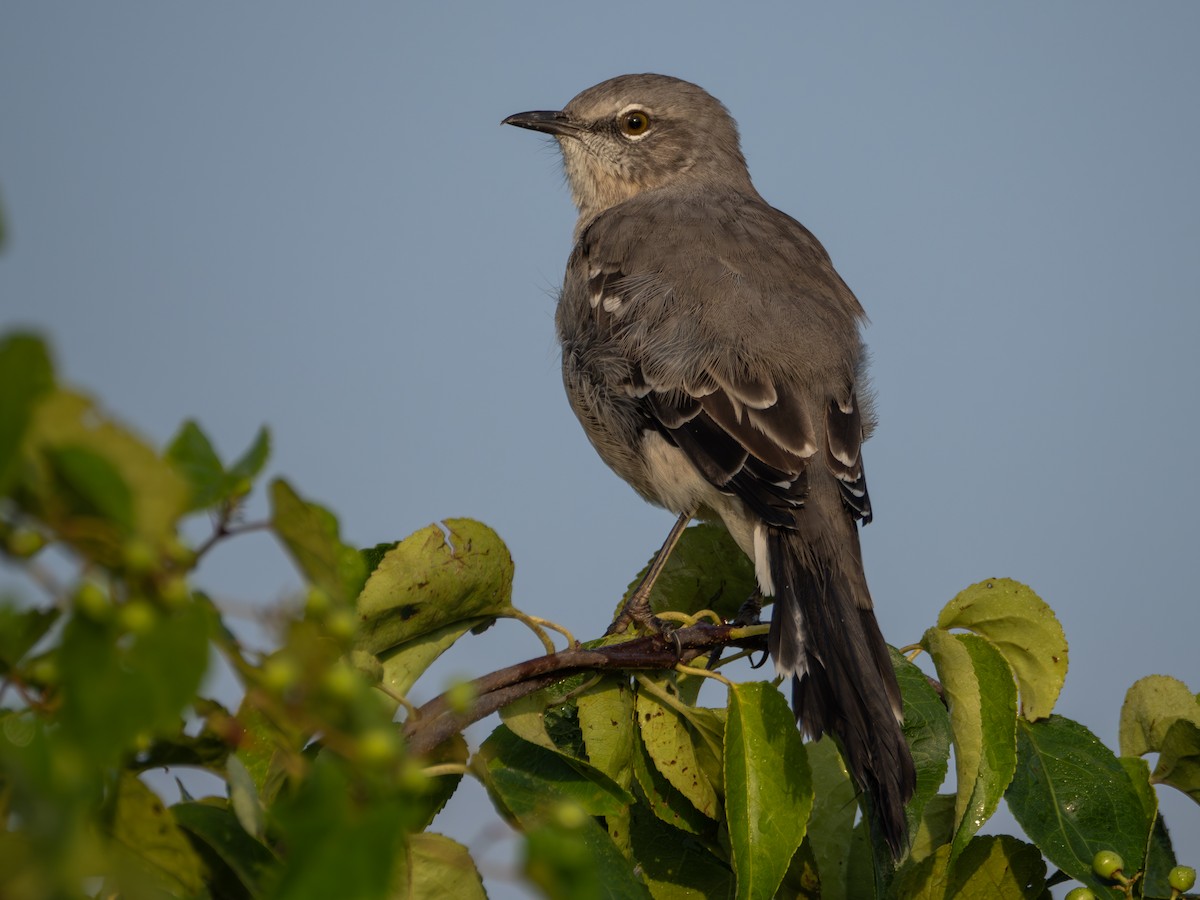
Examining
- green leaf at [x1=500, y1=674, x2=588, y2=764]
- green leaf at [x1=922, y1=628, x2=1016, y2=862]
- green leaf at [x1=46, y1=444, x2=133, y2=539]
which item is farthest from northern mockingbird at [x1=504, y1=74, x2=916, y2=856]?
green leaf at [x1=46, y1=444, x2=133, y2=539]

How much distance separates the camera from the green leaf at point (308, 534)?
124 centimetres

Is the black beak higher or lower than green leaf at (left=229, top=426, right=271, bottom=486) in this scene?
higher

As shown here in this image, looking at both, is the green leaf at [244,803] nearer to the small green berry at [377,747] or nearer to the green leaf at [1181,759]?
the small green berry at [377,747]

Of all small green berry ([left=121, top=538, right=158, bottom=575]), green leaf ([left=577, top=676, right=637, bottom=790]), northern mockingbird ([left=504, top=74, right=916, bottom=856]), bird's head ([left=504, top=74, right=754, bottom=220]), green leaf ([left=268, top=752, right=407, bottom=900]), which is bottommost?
green leaf ([left=268, top=752, right=407, bottom=900])

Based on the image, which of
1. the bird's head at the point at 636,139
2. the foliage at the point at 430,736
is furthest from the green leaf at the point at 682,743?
the bird's head at the point at 636,139

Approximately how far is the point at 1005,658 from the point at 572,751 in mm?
1017

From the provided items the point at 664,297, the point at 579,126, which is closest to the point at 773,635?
the point at 664,297

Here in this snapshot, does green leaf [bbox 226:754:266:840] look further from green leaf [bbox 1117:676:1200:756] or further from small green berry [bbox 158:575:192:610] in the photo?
green leaf [bbox 1117:676:1200:756]

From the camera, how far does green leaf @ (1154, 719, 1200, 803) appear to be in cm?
284

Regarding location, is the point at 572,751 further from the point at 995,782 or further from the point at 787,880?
the point at 995,782

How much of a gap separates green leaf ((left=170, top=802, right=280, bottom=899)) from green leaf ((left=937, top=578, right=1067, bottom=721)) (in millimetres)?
1873

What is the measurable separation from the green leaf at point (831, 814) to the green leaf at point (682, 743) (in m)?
0.27

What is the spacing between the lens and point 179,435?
1214 mm

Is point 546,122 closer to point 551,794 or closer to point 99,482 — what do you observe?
point 551,794
